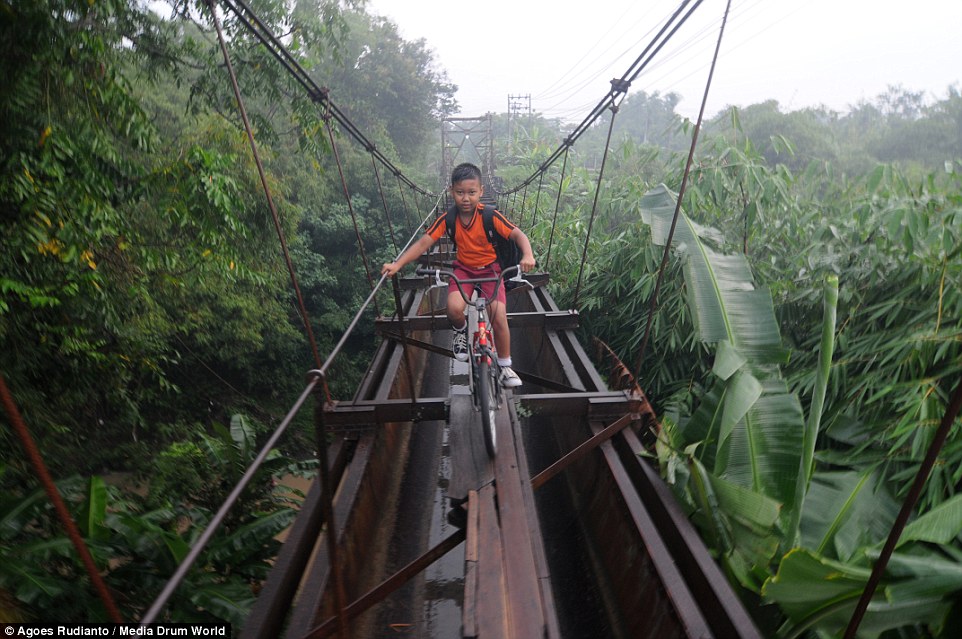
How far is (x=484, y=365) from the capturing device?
7.47 ft

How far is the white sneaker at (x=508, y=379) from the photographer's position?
2.59 meters

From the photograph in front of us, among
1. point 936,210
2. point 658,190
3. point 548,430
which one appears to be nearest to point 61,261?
point 548,430

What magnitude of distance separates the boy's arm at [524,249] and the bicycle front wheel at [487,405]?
1.68ft

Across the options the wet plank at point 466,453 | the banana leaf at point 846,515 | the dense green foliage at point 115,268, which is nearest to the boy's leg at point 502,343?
the wet plank at point 466,453

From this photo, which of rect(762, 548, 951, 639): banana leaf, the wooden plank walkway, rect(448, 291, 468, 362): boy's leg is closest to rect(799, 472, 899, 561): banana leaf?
rect(762, 548, 951, 639): banana leaf

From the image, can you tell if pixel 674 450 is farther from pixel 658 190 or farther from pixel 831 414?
pixel 658 190

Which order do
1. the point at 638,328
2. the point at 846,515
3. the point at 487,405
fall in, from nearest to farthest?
the point at 846,515
the point at 487,405
the point at 638,328

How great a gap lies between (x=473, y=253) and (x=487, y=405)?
3.49 ft

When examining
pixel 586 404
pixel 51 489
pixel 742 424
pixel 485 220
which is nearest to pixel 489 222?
pixel 485 220

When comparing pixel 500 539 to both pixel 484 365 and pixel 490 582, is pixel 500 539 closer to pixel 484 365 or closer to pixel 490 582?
pixel 490 582

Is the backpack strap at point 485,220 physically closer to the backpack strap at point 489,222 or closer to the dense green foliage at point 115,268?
the backpack strap at point 489,222

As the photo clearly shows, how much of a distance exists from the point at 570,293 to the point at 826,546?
3.96 metres

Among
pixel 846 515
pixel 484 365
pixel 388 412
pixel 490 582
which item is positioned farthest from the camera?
pixel 388 412

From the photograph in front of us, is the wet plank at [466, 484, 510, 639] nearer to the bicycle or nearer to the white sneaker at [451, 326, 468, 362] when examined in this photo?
the bicycle
